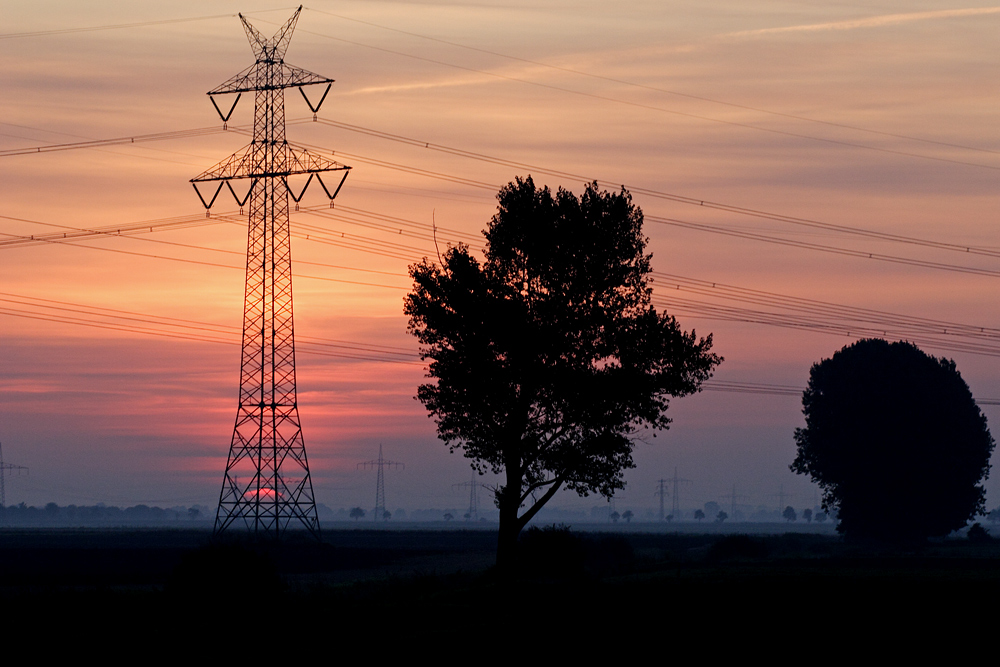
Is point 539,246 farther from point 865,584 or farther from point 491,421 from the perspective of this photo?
point 865,584

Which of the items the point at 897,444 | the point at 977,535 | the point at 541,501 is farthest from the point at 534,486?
the point at 977,535

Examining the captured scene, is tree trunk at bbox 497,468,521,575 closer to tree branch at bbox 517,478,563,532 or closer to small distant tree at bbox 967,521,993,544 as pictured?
tree branch at bbox 517,478,563,532

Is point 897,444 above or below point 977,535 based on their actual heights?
above

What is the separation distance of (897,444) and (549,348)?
67804 millimetres

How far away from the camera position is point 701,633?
4269cm

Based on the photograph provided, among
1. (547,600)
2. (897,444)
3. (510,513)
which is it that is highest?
(897,444)

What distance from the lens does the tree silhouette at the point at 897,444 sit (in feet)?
406

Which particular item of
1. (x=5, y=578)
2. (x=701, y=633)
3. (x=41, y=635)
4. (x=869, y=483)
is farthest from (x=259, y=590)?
(x=869, y=483)

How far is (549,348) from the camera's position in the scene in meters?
68.7

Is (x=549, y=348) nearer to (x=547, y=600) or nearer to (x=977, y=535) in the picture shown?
(x=547, y=600)

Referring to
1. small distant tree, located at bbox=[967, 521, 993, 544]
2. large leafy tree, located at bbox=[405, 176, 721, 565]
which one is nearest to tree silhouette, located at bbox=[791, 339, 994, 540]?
small distant tree, located at bbox=[967, 521, 993, 544]

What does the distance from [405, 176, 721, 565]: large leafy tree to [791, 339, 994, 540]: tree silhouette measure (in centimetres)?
6113

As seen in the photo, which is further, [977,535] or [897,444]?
[977,535]

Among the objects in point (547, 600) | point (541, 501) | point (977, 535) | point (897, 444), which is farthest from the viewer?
point (977, 535)
